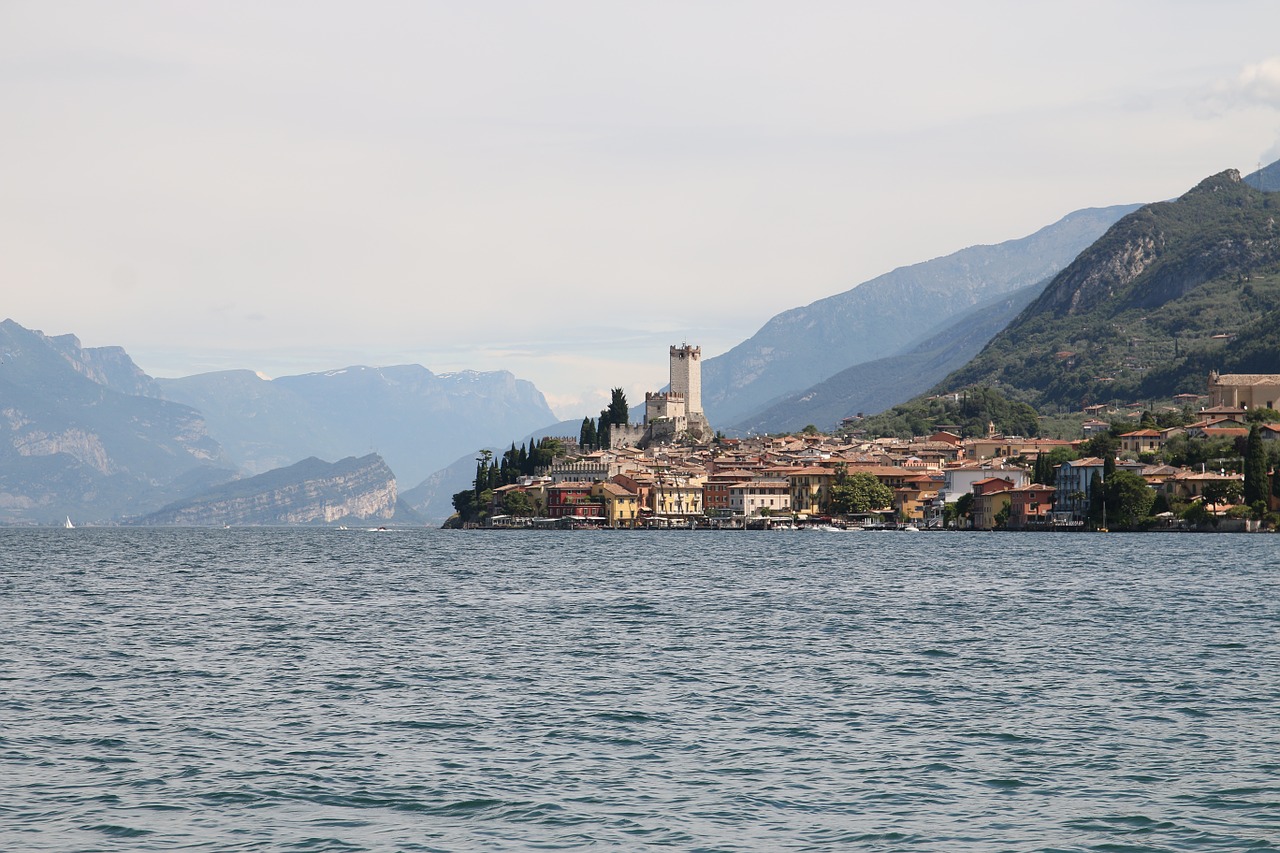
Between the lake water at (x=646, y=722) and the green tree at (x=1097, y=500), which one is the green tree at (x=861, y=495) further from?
the lake water at (x=646, y=722)

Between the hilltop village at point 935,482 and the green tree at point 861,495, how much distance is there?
15cm

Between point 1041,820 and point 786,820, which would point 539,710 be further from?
point 1041,820

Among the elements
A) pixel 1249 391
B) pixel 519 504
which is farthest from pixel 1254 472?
pixel 519 504

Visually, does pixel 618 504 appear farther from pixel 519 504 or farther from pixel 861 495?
pixel 861 495

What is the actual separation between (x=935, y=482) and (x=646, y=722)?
440ft

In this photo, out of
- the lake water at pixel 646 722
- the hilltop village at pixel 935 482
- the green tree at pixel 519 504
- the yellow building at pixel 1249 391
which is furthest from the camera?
the yellow building at pixel 1249 391

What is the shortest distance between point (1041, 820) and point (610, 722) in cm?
932

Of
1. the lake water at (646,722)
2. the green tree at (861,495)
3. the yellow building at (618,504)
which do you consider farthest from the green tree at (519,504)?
the lake water at (646,722)

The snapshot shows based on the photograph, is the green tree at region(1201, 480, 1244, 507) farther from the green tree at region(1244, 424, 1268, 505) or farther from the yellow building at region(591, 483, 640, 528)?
the yellow building at region(591, 483, 640, 528)

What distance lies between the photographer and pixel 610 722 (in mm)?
27438

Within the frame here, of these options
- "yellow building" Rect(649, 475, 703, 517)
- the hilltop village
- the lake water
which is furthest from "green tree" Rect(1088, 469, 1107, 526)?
the lake water

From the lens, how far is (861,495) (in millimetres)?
154125

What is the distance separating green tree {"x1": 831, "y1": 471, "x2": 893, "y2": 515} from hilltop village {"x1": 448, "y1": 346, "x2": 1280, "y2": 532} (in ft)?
0.49

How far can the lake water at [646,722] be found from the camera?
20.0 m
